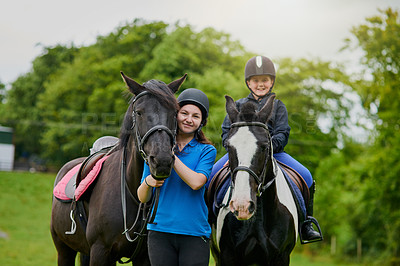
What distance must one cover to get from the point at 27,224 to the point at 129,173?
20512mm

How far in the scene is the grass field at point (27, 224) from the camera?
1458cm

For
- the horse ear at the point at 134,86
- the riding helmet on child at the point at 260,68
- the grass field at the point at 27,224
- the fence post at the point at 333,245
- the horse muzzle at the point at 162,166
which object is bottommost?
the fence post at the point at 333,245

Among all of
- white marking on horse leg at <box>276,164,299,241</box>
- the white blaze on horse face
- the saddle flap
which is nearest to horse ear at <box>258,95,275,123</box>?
the white blaze on horse face

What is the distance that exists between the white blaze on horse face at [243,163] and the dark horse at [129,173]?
58cm

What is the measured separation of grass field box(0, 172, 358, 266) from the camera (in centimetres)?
1458

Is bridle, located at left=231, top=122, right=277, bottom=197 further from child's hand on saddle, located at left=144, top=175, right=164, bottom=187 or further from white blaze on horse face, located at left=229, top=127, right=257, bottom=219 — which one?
child's hand on saddle, located at left=144, top=175, right=164, bottom=187

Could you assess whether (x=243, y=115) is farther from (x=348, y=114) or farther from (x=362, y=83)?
(x=348, y=114)

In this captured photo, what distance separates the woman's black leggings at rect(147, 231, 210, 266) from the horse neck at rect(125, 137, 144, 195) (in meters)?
1.00

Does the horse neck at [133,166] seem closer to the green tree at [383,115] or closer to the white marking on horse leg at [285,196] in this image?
the white marking on horse leg at [285,196]

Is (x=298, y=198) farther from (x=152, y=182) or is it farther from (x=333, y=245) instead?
(x=333, y=245)

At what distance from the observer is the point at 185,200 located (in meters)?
3.51

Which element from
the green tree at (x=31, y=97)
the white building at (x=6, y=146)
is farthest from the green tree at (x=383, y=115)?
the white building at (x=6, y=146)

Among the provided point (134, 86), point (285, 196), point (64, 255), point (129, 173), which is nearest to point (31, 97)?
point (64, 255)

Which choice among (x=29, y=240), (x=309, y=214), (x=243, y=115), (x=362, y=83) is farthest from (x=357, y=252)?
(x=243, y=115)
